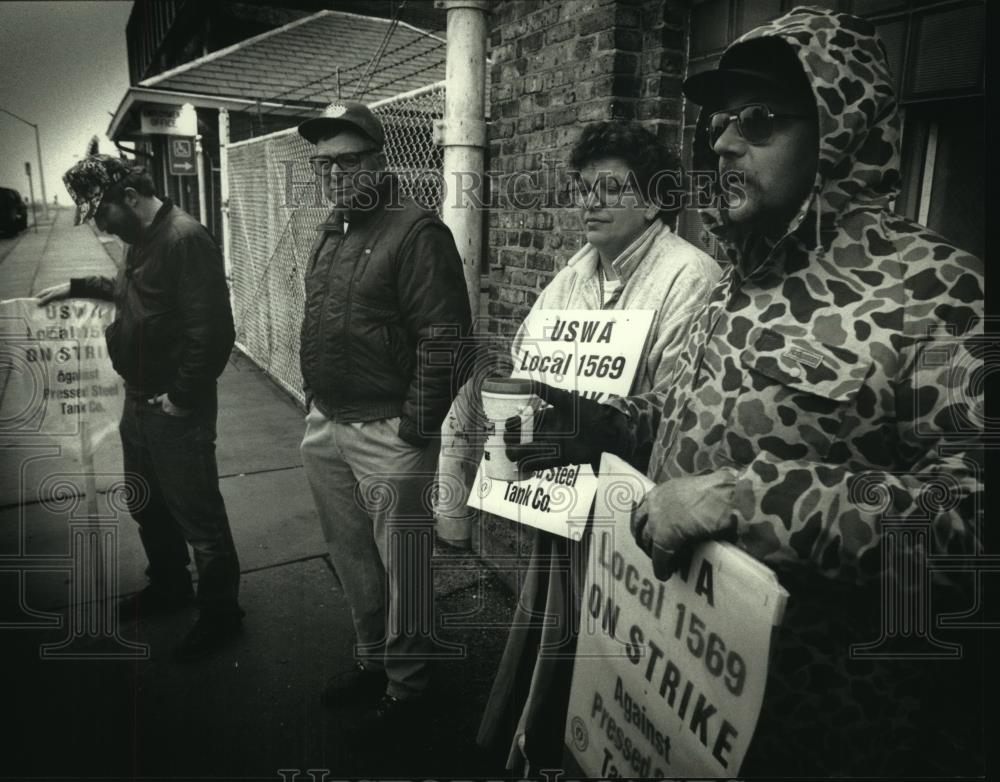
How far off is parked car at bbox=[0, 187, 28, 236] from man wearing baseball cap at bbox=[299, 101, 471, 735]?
965 mm

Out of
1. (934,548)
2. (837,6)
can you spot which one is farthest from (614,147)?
(934,548)

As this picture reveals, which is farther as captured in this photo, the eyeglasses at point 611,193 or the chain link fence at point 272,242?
the chain link fence at point 272,242

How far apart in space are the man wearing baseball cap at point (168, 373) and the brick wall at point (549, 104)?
137cm

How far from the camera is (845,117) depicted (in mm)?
1264

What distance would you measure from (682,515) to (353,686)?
6.36 ft

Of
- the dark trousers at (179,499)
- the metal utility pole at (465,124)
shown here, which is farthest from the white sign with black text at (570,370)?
the dark trousers at (179,499)

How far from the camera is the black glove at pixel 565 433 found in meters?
1.71

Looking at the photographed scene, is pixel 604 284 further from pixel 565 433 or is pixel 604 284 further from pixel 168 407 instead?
pixel 168 407

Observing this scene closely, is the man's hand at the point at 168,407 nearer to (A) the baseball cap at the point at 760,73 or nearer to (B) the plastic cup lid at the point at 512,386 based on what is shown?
(B) the plastic cup lid at the point at 512,386

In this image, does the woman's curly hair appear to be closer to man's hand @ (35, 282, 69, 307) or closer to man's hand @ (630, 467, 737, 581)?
man's hand @ (630, 467, 737, 581)

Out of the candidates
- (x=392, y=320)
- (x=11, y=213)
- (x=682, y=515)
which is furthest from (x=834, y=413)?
(x=11, y=213)

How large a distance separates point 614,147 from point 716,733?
166cm

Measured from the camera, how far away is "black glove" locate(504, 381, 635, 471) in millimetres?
1713

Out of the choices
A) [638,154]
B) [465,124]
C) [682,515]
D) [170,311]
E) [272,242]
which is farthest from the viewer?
[272,242]
